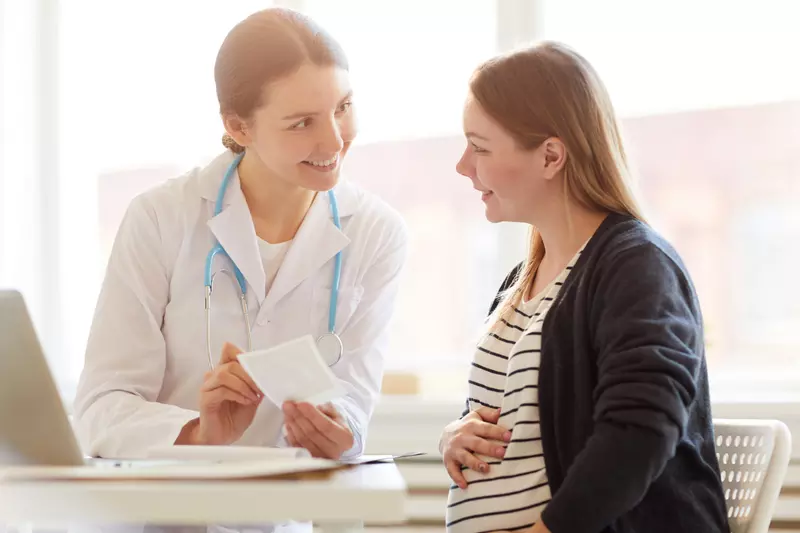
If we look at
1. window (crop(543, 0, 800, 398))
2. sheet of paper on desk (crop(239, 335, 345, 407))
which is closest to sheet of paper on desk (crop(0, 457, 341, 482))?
sheet of paper on desk (crop(239, 335, 345, 407))

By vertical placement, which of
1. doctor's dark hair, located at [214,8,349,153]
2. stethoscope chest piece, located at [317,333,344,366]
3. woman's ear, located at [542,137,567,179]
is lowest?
stethoscope chest piece, located at [317,333,344,366]

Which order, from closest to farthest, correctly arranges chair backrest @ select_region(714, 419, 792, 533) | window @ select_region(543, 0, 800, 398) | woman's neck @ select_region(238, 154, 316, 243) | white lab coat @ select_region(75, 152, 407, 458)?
chair backrest @ select_region(714, 419, 792, 533) → white lab coat @ select_region(75, 152, 407, 458) → woman's neck @ select_region(238, 154, 316, 243) → window @ select_region(543, 0, 800, 398)

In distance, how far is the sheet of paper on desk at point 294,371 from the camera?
1.21 metres

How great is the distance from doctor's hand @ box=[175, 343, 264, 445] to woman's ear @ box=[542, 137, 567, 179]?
1.81 feet

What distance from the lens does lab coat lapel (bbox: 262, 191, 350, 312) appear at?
5.66 feet

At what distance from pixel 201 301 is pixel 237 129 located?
13.2 inches

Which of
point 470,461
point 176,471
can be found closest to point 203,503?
point 176,471

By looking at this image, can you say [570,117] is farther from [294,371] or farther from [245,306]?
[245,306]

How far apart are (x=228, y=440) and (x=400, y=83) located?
1.64m

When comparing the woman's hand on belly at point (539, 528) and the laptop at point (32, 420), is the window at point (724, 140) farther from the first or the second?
the laptop at point (32, 420)

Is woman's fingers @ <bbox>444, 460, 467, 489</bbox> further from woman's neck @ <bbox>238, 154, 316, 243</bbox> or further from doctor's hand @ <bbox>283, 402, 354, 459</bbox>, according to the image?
woman's neck @ <bbox>238, 154, 316, 243</bbox>

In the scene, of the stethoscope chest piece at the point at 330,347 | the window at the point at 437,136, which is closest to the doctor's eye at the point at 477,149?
the stethoscope chest piece at the point at 330,347

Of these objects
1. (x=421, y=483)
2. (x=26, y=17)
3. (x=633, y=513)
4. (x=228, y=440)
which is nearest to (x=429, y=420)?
(x=421, y=483)

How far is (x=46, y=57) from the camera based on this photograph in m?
2.95
